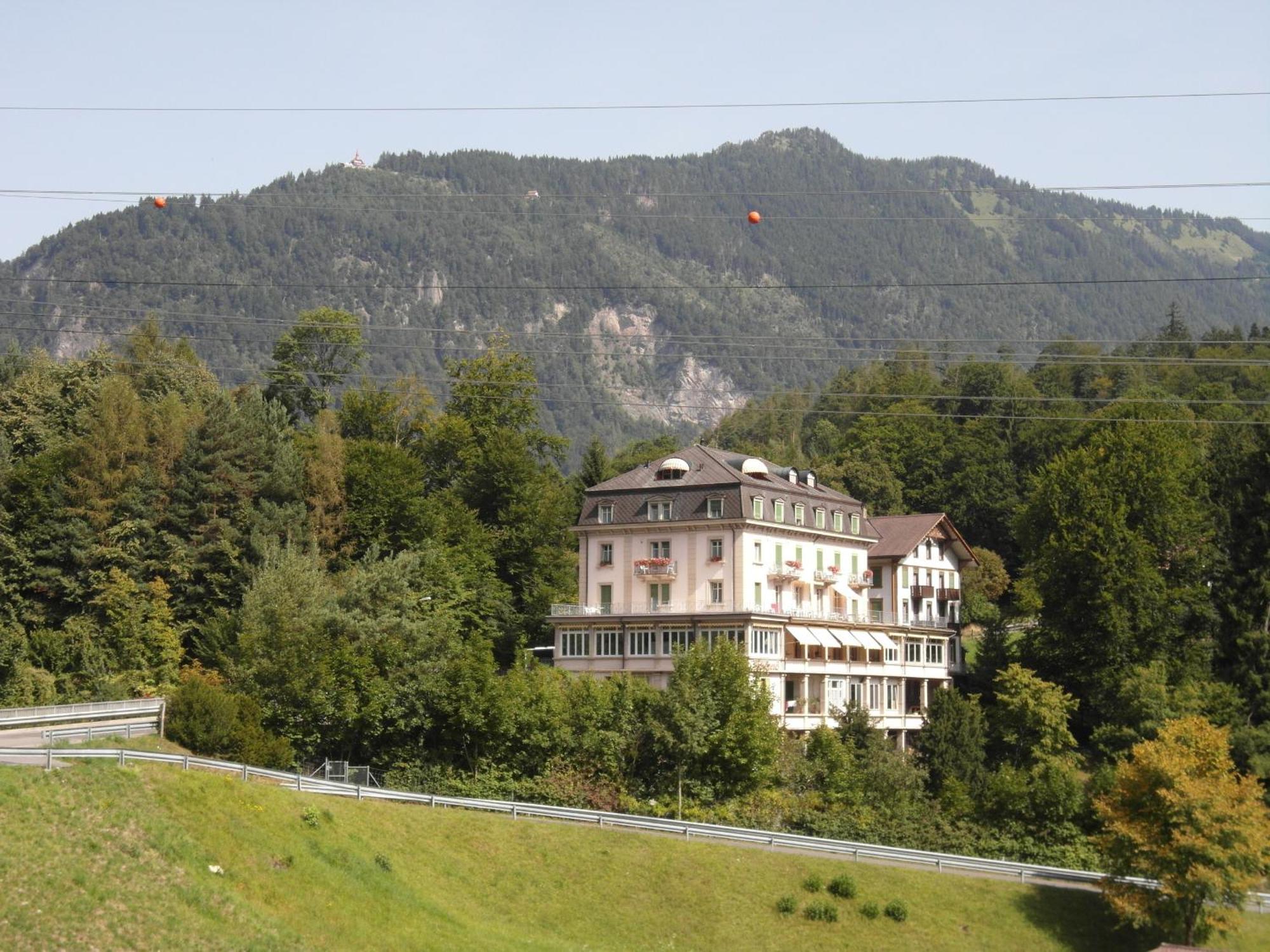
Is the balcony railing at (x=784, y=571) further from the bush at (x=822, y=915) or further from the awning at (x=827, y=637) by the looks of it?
the bush at (x=822, y=915)

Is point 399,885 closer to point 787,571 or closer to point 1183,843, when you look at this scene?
point 1183,843

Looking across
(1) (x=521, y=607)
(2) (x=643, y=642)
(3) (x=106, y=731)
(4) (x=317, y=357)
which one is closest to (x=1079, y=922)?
(2) (x=643, y=642)

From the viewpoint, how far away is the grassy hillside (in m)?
37.6

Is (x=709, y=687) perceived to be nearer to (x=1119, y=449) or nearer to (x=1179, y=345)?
(x=1119, y=449)

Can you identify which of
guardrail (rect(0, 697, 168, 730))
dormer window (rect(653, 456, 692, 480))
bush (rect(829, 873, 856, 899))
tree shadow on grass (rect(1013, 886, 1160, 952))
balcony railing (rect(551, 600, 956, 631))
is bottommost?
tree shadow on grass (rect(1013, 886, 1160, 952))

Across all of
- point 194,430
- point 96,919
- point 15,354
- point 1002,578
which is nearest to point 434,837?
point 96,919

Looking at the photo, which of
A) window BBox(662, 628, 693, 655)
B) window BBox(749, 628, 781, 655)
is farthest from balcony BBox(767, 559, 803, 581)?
window BBox(662, 628, 693, 655)

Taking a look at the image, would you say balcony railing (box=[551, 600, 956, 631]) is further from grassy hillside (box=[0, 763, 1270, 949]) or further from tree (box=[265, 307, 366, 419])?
tree (box=[265, 307, 366, 419])

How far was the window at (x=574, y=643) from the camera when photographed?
272ft

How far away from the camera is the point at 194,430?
8725 cm

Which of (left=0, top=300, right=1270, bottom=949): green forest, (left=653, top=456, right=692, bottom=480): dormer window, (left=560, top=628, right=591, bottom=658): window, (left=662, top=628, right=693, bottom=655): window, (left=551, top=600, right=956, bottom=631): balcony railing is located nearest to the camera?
(left=0, top=300, right=1270, bottom=949): green forest

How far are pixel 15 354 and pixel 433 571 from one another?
51.3 meters

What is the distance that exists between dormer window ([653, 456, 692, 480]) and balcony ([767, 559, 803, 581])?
717 cm

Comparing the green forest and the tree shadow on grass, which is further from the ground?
the green forest
